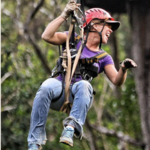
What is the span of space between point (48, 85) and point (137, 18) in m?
4.82

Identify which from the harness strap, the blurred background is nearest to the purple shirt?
the harness strap

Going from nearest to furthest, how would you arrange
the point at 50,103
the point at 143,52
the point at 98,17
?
the point at 50,103, the point at 98,17, the point at 143,52

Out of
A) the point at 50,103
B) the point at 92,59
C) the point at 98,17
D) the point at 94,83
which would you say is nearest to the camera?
the point at 50,103

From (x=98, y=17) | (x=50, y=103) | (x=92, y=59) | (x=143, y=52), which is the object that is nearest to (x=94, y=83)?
(x=143, y=52)

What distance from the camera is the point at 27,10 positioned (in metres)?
15.4

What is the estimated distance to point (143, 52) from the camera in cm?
833

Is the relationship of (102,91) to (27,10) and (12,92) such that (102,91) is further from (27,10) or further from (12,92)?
(12,92)

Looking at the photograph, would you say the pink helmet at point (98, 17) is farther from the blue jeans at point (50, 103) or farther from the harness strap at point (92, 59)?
the blue jeans at point (50, 103)

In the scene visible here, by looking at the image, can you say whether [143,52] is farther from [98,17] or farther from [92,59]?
[92,59]

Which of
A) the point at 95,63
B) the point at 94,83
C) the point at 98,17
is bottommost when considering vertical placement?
the point at 94,83

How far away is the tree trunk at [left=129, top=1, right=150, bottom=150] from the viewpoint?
830cm

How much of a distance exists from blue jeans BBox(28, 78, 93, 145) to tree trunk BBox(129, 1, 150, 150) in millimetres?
4382

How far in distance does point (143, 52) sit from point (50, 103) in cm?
457

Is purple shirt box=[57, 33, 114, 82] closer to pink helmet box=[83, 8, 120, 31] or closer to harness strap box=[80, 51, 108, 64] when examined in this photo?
harness strap box=[80, 51, 108, 64]
